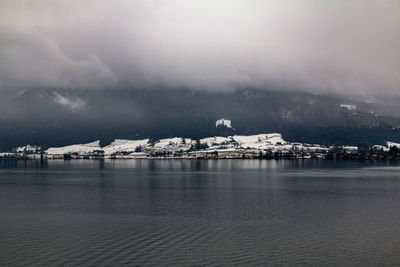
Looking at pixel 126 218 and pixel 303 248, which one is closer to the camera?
pixel 303 248

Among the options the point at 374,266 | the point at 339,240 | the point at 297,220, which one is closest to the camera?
the point at 374,266

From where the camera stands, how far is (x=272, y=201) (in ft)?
326

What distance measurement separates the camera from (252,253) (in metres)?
50.7

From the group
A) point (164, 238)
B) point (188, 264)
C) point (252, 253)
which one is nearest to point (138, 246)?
point (164, 238)

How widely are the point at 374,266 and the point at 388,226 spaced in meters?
24.0

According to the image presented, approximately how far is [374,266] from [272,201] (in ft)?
178

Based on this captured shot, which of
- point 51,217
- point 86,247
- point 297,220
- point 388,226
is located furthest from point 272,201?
point 86,247

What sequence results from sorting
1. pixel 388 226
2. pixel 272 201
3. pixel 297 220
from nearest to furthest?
pixel 388 226 → pixel 297 220 → pixel 272 201

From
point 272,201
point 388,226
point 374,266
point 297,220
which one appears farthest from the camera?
point 272,201

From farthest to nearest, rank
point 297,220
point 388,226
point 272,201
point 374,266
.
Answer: point 272,201 < point 297,220 < point 388,226 < point 374,266

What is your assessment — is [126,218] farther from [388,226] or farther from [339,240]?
[388,226]

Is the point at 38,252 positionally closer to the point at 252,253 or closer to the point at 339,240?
the point at 252,253

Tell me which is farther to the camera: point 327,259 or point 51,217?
point 51,217

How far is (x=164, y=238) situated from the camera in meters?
57.8
